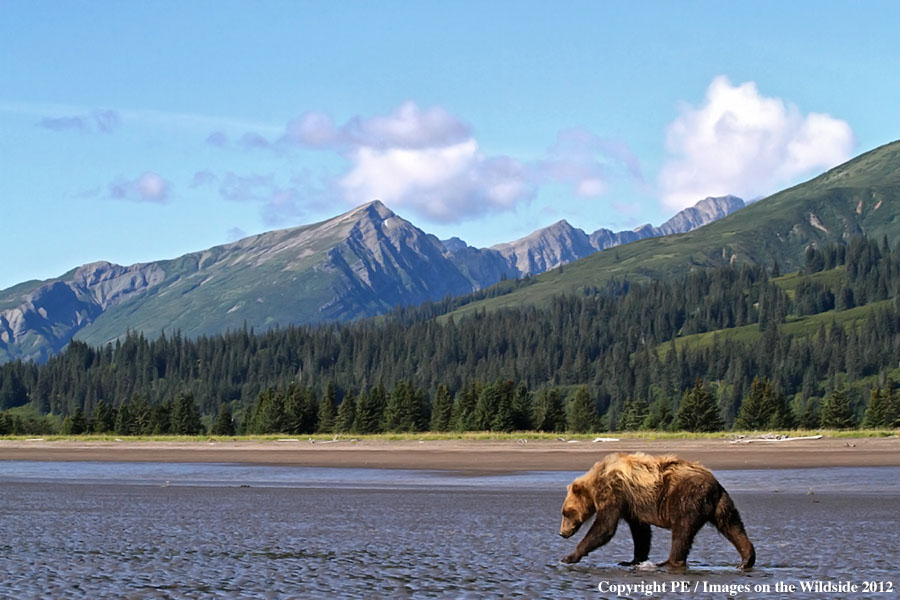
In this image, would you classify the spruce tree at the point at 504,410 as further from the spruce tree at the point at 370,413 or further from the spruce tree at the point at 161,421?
the spruce tree at the point at 161,421

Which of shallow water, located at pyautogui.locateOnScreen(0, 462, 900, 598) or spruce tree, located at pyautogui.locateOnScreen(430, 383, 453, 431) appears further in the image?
spruce tree, located at pyautogui.locateOnScreen(430, 383, 453, 431)

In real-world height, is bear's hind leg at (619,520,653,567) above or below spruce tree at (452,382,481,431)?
below

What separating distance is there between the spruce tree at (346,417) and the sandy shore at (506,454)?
86.5 feet

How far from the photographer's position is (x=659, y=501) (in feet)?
61.2

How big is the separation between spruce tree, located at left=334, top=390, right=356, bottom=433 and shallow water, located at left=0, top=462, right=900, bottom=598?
298 ft

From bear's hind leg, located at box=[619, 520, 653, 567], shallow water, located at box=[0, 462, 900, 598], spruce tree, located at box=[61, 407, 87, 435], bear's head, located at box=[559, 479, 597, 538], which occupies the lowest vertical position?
shallow water, located at box=[0, 462, 900, 598]

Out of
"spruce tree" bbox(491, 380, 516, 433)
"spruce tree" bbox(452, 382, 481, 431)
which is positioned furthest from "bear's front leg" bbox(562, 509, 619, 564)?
"spruce tree" bbox(452, 382, 481, 431)

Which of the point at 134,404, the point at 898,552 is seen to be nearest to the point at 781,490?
the point at 898,552

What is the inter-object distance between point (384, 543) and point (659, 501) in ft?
26.9

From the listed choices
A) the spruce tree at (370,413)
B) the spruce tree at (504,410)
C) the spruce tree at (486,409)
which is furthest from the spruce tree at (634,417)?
the spruce tree at (370,413)

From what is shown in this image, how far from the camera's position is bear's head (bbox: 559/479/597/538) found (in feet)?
64.3

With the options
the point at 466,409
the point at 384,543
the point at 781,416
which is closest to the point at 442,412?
the point at 466,409

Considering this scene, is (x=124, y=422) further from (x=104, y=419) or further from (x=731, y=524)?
(x=731, y=524)

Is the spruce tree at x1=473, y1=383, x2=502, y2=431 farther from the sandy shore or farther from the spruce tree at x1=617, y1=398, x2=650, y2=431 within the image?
the spruce tree at x1=617, y1=398, x2=650, y2=431
